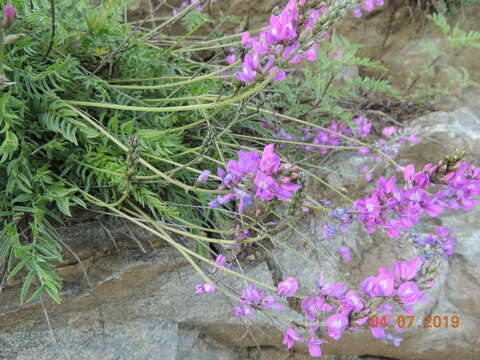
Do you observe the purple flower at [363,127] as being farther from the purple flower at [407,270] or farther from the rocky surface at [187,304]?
the purple flower at [407,270]

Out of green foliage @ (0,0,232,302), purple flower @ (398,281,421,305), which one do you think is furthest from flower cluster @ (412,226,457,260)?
green foliage @ (0,0,232,302)

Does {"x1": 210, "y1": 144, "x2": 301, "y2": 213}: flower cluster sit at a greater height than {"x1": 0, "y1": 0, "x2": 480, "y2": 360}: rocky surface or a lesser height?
greater

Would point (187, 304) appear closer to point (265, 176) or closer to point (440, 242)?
point (265, 176)

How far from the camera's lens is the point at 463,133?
9.39ft

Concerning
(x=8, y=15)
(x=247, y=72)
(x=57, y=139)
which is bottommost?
(x=57, y=139)

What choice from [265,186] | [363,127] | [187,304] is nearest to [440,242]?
[363,127]

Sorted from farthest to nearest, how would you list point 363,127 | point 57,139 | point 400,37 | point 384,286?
1. point 400,37
2. point 363,127
3. point 57,139
4. point 384,286

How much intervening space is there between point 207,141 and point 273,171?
31cm

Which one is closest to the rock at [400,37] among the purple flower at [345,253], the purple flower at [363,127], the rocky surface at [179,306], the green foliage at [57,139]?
the purple flower at [363,127]

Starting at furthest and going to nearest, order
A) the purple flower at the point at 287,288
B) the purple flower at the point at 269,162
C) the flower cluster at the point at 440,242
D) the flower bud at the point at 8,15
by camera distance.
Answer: the flower cluster at the point at 440,242 < the purple flower at the point at 287,288 < the purple flower at the point at 269,162 < the flower bud at the point at 8,15

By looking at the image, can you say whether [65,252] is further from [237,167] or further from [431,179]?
[431,179]

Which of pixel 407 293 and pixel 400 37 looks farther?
pixel 400 37

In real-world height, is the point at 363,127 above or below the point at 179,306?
above

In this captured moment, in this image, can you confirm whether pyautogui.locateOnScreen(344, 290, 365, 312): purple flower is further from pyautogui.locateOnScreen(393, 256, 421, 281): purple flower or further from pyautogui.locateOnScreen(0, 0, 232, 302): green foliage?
pyautogui.locateOnScreen(0, 0, 232, 302): green foliage
